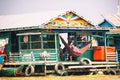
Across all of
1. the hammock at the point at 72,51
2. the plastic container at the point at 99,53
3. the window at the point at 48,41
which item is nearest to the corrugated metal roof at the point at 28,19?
the window at the point at 48,41

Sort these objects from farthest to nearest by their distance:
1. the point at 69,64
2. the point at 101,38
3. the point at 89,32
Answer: the point at 101,38 < the point at 89,32 < the point at 69,64

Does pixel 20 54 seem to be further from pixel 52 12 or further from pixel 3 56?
pixel 52 12

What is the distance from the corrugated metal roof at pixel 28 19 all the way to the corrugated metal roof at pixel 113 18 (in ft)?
27.1

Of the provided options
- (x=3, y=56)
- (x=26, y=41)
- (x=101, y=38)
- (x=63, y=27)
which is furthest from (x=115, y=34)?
(x=3, y=56)

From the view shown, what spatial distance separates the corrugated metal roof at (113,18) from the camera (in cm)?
3494

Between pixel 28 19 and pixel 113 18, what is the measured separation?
11148 millimetres

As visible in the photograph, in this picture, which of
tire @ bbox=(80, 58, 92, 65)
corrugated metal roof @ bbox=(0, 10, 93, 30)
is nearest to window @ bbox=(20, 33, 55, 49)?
corrugated metal roof @ bbox=(0, 10, 93, 30)

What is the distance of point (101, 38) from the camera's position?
31.0 m

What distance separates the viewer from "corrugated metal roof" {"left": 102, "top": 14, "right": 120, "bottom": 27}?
34944 mm

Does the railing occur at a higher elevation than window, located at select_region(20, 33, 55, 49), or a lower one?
lower

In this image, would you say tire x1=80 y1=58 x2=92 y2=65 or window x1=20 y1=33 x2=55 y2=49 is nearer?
tire x1=80 y1=58 x2=92 y2=65

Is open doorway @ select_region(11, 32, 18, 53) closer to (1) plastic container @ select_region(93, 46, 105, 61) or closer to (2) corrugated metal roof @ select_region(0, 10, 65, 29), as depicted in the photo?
(2) corrugated metal roof @ select_region(0, 10, 65, 29)

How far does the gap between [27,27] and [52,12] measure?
3.05m

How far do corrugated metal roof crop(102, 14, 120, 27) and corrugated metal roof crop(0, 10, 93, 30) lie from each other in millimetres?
8252
